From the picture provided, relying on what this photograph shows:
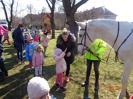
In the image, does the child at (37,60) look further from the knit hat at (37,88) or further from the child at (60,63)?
the knit hat at (37,88)

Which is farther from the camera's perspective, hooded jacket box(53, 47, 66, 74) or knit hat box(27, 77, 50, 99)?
hooded jacket box(53, 47, 66, 74)

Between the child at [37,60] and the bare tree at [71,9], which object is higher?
the bare tree at [71,9]

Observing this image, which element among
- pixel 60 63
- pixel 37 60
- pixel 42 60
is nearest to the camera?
pixel 60 63

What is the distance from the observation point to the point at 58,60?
5254mm

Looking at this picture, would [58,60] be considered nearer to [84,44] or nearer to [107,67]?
[84,44]

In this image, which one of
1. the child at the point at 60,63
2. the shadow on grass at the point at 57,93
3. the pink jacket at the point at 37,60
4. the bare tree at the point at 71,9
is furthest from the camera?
the bare tree at the point at 71,9

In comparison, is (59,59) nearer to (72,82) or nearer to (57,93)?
(57,93)

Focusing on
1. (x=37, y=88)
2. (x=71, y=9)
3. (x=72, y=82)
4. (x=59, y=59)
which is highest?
(x=71, y=9)

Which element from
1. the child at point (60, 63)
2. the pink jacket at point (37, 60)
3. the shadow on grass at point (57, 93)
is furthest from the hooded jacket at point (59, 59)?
the pink jacket at point (37, 60)

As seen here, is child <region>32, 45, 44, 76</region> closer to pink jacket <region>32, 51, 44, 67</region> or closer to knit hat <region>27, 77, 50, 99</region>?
pink jacket <region>32, 51, 44, 67</region>

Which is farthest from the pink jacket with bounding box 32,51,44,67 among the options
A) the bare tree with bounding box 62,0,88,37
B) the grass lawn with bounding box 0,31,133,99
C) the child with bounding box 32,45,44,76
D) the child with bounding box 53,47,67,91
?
the bare tree with bounding box 62,0,88,37

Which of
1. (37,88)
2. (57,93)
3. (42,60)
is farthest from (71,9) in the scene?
(37,88)

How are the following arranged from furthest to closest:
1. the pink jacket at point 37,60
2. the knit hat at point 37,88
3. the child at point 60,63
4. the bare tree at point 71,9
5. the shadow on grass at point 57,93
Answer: the bare tree at point 71,9 < the pink jacket at point 37,60 < the child at point 60,63 < the shadow on grass at point 57,93 < the knit hat at point 37,88

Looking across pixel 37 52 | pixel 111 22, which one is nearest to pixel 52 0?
pixel 37 52
